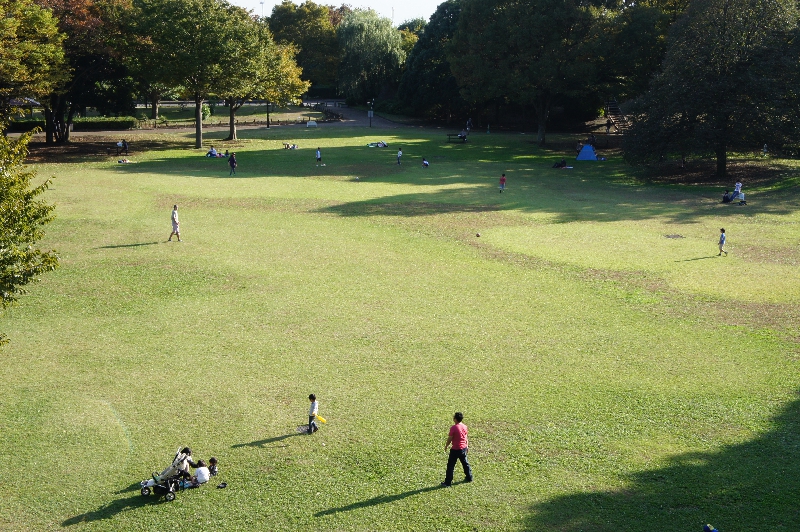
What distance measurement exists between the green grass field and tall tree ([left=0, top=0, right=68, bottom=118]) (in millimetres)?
15508

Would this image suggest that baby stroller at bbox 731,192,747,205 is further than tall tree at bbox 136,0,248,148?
No

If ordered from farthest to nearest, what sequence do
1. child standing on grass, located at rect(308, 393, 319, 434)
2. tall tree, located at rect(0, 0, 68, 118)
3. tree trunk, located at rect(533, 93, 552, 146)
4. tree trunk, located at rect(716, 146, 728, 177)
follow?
tree trunk, located at rect(533, 93, 552, 146) → tree trunk, located at rect(716, 146, 728, 177) → tall tree, located at rect(0, 0, 68, 118) → child standing on grass, located at rect(308, 393, 319, 434)

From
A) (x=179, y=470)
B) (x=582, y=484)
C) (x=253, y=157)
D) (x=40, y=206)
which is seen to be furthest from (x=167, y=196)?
(x=582, y=484)

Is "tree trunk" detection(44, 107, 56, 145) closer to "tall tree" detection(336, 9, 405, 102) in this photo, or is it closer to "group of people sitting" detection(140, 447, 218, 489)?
"tall tree" detection(336, 9, 405, 102)

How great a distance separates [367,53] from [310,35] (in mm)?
16051

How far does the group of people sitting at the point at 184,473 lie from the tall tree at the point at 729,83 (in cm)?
4163

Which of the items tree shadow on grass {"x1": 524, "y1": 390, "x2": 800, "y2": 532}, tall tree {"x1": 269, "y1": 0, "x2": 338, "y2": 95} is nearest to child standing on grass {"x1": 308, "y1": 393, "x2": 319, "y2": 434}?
tree shadow on grass {"x1": 524, "y1": 390, "x2": 800, "y2": 532}

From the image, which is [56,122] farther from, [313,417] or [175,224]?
[313,417]

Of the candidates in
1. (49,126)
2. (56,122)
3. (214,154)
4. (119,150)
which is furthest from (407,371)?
(56,122)

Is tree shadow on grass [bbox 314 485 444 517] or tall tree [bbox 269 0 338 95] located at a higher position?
tall tree [bbox 269 0 338 95]

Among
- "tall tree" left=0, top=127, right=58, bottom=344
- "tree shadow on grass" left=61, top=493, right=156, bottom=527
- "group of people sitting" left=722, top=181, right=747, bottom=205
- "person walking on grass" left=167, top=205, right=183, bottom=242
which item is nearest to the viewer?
"tree shadow on grass" left=61, top=493, right=156, bottom=527

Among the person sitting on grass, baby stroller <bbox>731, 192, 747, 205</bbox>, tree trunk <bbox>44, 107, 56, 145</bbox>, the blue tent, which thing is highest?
tree trunk <bbox>44, 107, 56, 145</bbox>

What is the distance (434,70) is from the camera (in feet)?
258

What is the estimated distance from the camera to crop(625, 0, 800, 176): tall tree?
4369cm
